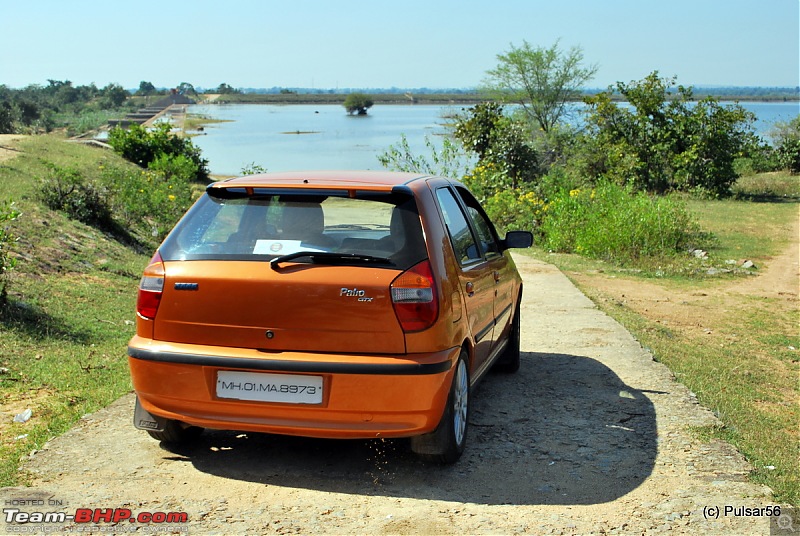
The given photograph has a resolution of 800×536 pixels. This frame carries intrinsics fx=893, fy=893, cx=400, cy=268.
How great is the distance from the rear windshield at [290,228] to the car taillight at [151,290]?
9cm

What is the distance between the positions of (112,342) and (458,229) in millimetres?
3781

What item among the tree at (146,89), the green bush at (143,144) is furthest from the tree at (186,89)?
the green bush at (143,144)

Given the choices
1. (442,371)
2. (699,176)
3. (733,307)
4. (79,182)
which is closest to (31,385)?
(442,371)

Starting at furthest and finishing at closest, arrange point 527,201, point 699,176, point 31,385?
point 699,176, point 527,201, point 31,385

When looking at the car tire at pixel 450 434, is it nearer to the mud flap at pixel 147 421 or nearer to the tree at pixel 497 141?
the mud flap at pixel 147 421

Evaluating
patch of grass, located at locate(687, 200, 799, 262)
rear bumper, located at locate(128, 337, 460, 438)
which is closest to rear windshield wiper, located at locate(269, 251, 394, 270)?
rear bumper, located at locate(128, 337, 460, 438)

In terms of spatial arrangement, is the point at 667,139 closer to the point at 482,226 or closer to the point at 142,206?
the point at 142,206

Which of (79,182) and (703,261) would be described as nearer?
(79,182)

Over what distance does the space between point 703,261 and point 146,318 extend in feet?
38.7

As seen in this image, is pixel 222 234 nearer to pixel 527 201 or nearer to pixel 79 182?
pixel 79 182

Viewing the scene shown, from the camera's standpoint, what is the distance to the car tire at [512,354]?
274 inches

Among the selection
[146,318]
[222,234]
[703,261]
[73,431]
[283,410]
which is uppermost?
[222,234]

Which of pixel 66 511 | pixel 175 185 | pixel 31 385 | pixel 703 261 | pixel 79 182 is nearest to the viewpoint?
pixel 66 511

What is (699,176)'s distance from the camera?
26.3m
